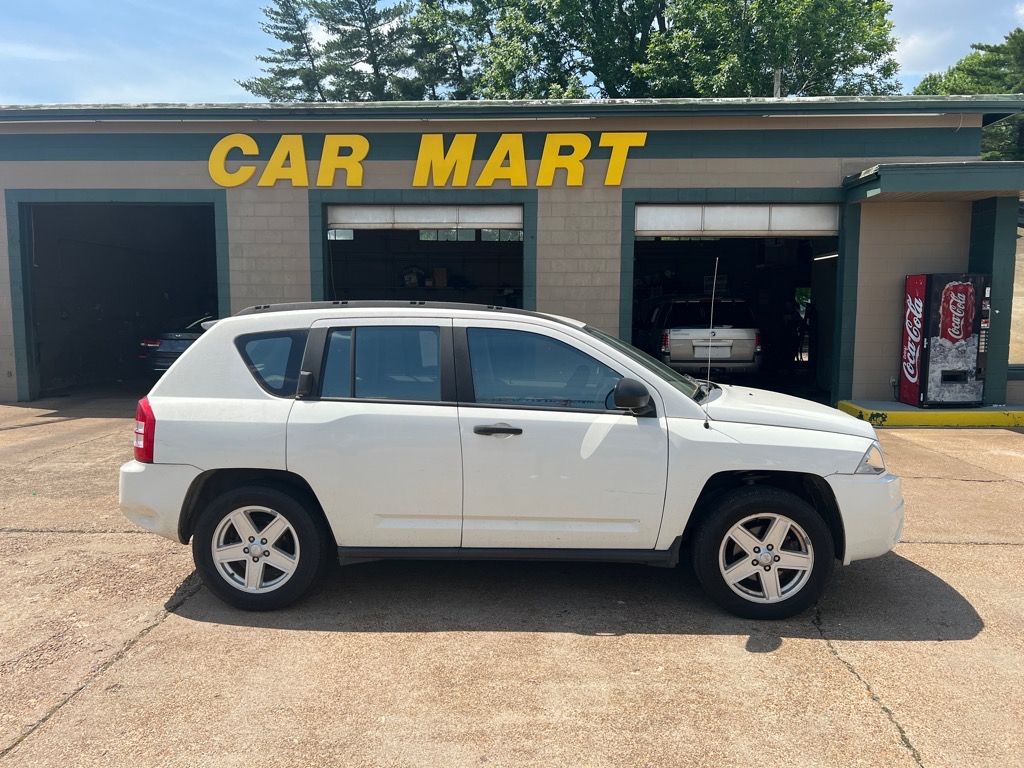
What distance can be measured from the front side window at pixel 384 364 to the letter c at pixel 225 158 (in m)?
8.92

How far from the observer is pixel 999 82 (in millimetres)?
35375

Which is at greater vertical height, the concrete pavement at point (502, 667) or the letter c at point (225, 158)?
the letter c at point (225, 158)

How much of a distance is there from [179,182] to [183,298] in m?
8.64

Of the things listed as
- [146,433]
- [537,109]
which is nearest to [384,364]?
[146,433]

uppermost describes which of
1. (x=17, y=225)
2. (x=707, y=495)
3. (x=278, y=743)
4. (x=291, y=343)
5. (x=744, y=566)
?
(x=17, y=225)

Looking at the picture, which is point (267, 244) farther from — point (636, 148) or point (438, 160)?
point (636, 148)

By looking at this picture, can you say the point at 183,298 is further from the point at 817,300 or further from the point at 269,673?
the point at 269,673

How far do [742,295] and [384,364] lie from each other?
58.6ft

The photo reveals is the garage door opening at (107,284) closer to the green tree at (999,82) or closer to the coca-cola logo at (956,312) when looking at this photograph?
the coca-cola logo at (956,312)

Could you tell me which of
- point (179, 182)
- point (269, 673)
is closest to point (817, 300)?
point (179, 182)

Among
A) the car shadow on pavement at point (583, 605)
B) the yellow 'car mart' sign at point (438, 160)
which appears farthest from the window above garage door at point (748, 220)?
the car shadow on pavement at point (583, 605)

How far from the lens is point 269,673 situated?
144 inches

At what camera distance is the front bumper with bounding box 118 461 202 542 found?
4.29 metres

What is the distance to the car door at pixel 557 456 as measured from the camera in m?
4.14
